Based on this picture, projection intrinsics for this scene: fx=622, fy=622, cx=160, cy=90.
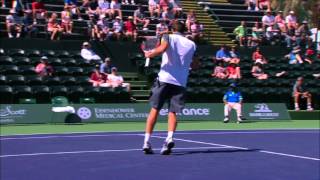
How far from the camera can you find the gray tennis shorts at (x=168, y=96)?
9.77 metres

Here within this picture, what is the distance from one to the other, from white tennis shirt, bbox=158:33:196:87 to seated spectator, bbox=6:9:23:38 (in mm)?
14812

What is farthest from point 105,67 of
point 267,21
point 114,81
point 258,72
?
point 267,21

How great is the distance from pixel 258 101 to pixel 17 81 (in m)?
9.55

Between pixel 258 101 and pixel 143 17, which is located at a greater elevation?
pixel 143 17

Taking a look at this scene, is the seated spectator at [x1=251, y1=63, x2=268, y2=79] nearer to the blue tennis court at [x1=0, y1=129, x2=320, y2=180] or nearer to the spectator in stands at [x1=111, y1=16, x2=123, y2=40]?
the spectator in stands at [x1=111, y1=16, x2=123, y2=40]

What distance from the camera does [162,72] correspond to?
32.2ft

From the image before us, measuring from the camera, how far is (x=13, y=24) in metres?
23.7

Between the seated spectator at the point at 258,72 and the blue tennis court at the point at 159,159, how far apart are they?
13367 millimetres

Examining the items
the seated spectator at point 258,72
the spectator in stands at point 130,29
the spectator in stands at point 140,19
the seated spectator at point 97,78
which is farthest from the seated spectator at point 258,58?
the seated spectator at point 97,78

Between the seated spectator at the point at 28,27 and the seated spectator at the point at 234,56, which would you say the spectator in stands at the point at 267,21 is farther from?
the seated spectator at the point at 28,27

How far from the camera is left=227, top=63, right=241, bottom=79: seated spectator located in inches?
991

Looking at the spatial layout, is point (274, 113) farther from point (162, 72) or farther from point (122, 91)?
A: point (162, 72)

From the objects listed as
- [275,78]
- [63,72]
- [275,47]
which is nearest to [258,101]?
[275,78]

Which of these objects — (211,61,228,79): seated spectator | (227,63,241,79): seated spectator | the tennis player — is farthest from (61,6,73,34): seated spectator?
the tennis player
